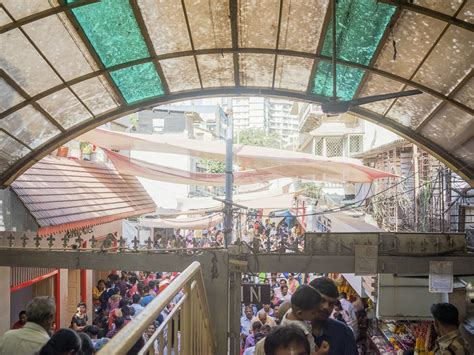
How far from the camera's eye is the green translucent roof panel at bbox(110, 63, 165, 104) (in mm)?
6511

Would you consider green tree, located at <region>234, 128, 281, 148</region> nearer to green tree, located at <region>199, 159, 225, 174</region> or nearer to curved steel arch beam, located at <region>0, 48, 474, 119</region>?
green tree, located at <region>199, 159, 225, 174</region>

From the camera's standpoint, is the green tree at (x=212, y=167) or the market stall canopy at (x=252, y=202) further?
the green tree at (x=212, y=167)

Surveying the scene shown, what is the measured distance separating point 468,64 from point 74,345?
487 centimetres

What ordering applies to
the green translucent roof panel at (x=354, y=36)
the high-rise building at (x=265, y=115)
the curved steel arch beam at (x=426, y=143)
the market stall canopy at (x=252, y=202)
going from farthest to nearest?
the high-rise building at (x=265, y=115), the market stall canopy at (x=252, y=202), the curved steel arch beam at (x=426, y=143), the green translucent roof panel at (x=354, y=36)

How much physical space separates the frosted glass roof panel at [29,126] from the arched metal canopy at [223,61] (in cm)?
2

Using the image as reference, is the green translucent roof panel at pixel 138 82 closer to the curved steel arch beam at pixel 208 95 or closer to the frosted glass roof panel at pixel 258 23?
the curved steel arch beam at pixel 208 95

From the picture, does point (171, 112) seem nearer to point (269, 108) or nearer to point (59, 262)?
point (59, 262)

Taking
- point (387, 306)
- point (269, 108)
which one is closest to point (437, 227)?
point (387, 306)

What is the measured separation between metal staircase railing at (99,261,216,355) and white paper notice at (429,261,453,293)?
342cm

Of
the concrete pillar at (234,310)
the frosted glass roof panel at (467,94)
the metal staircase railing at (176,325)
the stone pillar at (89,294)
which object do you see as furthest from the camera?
the stone pillar at (89,294)

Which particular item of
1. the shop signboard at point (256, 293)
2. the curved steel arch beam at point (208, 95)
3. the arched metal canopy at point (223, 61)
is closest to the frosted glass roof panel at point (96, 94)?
the arched metal canopy at point (223, 61)

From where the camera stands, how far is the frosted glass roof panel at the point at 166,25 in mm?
5254

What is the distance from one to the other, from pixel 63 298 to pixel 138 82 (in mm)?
6865

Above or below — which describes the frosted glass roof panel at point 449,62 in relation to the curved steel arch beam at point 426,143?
above
